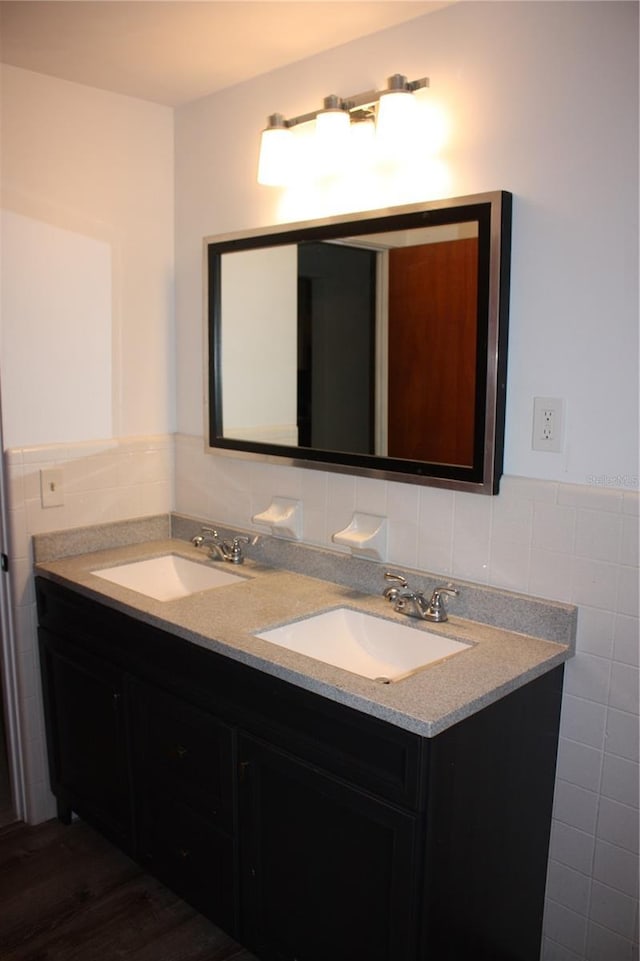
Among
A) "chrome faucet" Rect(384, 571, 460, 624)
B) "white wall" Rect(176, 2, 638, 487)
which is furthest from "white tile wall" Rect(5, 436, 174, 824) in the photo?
"white wall" Rect(176, 2, 638, 487)

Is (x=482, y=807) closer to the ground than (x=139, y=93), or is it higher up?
closer to the ground

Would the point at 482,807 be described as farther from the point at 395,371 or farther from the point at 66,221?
the point at 66,221

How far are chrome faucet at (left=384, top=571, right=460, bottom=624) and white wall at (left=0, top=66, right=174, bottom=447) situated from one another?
1125 millimetres

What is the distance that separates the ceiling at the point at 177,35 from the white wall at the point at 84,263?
13cm

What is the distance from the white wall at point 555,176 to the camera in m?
1.58

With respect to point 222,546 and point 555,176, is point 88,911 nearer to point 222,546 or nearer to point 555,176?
point 222,546

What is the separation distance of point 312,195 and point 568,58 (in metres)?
0.77

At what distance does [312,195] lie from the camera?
85.9 inches

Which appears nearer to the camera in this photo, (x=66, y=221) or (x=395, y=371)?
(x=395, y=371)

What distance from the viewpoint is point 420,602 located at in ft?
6.29

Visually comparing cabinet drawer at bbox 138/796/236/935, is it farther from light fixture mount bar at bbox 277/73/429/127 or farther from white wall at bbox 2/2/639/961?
light fixture mount bar at bbox 277/73/429/127

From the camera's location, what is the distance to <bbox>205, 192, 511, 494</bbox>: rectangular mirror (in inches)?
71.0

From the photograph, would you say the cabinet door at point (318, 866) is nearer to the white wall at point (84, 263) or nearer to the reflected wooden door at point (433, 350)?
the reflected wooden door at point (433, 350)

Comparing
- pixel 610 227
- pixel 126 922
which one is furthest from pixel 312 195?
pixel 126 922
